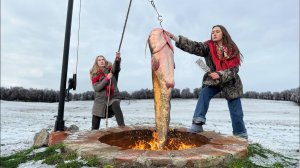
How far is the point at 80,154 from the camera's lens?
3.79 metres

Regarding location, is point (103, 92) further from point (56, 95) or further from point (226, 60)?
point (56, 95)

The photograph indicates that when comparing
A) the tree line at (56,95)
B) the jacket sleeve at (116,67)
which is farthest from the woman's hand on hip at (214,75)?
the tree line at (56,95)

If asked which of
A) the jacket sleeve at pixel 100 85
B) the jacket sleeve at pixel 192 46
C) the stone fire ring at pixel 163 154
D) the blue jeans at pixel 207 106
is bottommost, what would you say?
the stone fire ring at pixel 163 154

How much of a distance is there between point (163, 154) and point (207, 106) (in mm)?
1643

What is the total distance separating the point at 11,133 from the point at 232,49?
7.01 meters

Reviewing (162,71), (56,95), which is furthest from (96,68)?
(56,95)

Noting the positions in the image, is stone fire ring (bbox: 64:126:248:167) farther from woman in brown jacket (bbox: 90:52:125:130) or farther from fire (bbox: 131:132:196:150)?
woman in brown jacket (bbox: 90:52:125:130)

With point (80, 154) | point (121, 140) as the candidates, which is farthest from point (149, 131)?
point (80, 154)

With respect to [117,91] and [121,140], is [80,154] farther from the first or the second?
[117,91]

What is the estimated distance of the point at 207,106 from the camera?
491cm

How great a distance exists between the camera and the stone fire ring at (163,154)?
332 centimetres

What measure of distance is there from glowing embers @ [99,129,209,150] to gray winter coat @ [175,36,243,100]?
0.76m

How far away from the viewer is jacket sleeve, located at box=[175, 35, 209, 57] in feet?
15.8

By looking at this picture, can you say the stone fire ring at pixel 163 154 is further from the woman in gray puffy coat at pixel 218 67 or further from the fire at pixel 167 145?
the woman in gray puffy coat at pixel 218 67
